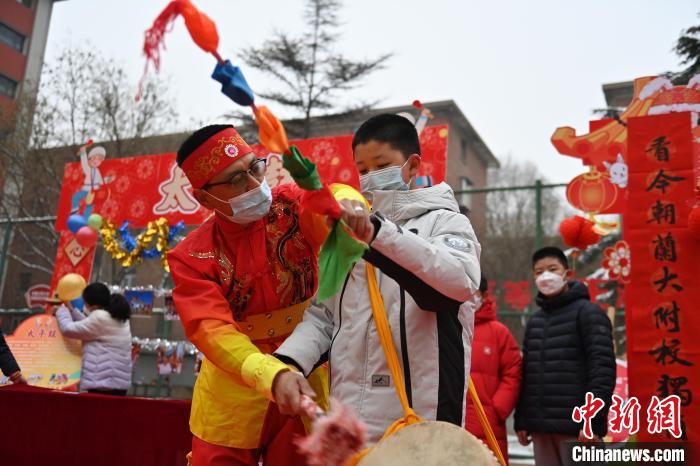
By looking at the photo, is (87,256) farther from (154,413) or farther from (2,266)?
(154,413)

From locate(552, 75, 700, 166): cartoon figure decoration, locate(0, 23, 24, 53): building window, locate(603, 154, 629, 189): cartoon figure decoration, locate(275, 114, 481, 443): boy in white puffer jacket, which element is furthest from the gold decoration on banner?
locate(0, 23, 24, 53): building window

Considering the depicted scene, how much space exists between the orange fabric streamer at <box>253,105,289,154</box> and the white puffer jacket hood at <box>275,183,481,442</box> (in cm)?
29

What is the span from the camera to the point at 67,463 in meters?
3.52

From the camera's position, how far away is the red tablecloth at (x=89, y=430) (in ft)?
11.6

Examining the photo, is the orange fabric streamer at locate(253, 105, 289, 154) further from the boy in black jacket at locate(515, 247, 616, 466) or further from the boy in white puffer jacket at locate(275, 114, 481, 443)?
the boy in black jacket at locate(515, 247, 616, 466)

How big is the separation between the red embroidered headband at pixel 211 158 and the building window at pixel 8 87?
28.5m

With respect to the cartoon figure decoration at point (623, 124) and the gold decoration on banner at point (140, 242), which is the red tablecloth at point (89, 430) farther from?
the cartoon figure decoration at point (623, 124)

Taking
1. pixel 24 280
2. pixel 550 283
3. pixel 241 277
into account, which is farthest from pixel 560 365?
pixel 24 280

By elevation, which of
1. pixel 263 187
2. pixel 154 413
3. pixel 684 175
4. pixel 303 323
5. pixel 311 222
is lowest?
pixel 154 413

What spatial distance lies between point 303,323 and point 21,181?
16.1 m

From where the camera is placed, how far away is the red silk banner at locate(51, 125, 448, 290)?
7551 millimetres

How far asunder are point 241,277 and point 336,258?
0.83 metres

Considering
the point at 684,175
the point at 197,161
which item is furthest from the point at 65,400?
the point at 684,175

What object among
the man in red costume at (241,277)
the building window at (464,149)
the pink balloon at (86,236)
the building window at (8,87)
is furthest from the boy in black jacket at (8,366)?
the building window at (8,87)
